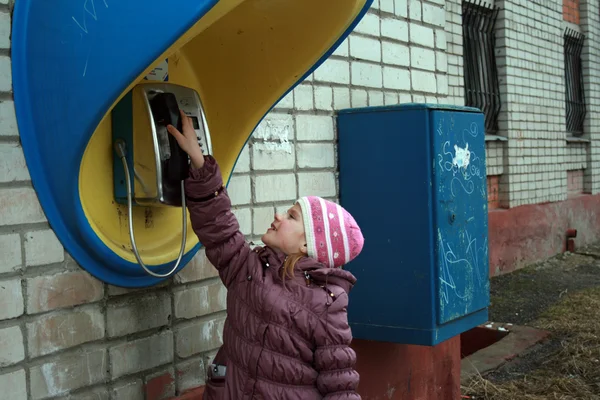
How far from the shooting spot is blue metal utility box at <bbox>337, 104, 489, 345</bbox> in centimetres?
288

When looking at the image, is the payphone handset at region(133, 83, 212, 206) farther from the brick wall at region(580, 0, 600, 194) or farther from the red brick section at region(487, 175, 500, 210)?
the brick wall at region(580, 0, 600, 194)

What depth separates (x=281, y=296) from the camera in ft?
6.50

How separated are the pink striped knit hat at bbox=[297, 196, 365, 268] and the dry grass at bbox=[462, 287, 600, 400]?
8.08ft

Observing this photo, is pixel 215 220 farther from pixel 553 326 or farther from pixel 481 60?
pixel 481 60

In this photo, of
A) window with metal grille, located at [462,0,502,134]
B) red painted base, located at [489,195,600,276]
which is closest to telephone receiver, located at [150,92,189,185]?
red painted base, located at [489,195,600,276]

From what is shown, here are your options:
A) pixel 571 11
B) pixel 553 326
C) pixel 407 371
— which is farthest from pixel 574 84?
pixel 407 371

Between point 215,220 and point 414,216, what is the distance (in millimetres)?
1090

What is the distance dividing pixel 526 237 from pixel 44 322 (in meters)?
6.29

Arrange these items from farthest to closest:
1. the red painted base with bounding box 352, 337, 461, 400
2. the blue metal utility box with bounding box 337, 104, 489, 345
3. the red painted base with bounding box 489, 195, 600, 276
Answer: the red painted base with bounding box 489, 195, 600, 276, the red painted base with bounding box 352, 337, 461, 400, the blue metal utility box with bounding box 337, 104, 489, 345

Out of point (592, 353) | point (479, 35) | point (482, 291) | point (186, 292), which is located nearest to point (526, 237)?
point (479, 35)

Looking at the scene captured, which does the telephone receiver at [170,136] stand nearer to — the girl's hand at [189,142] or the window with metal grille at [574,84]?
the girl's hand at [189,142]

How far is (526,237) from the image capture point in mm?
7559

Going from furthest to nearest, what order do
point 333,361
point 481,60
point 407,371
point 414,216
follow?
1. point 481,60
2. point 407,371
3. point 414,216
4. point 333,361

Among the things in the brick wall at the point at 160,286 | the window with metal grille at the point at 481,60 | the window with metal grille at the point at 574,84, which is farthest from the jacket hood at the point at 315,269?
the window with metal grille at the point at 574,84
